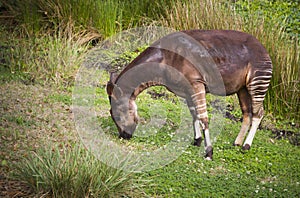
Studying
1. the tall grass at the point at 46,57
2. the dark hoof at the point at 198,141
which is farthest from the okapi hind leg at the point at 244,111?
the tall grass at the point at 46,57

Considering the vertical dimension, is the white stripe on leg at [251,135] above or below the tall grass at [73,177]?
below

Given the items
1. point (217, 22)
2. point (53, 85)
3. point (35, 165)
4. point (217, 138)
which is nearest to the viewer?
point (35, 165)

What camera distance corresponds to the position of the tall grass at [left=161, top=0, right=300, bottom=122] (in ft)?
27.5

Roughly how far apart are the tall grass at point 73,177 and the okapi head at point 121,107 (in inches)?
48.6

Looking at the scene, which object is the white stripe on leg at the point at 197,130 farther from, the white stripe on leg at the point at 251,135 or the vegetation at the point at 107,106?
the white stripe on leg at the point at 251,135

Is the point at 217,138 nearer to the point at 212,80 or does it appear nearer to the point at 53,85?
the point at 212,80

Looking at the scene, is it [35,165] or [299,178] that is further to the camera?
[299,178]

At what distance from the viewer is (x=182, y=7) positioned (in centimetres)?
1040

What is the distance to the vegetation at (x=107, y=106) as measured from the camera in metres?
5.32

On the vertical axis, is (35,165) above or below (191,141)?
above

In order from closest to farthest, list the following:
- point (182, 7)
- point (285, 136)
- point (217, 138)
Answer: point (217, 138) → point (285, 136) → point (182, 7)

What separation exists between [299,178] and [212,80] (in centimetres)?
173

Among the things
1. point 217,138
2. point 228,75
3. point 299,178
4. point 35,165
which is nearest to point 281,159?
point 299,178

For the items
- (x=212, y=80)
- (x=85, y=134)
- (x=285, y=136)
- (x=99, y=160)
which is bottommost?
(x=285, y=136)
